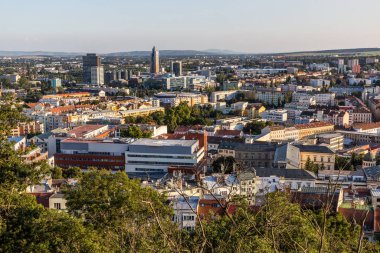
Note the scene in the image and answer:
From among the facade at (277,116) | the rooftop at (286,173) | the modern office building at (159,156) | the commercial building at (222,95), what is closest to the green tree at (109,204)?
the rooftop at (286,173)

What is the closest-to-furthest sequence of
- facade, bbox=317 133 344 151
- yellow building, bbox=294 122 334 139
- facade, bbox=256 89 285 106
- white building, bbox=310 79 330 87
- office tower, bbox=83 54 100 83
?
facade, bbox=317 133 344 151
yellow building, bbox=294 122 334 139
facade, bbox=256 89 285 106
white building, bbox=310 79 330 87
office tower, bbox=83 54 100 83

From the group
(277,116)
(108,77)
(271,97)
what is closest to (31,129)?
(277,116)

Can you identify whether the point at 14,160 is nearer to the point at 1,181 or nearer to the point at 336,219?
the point at 1,181

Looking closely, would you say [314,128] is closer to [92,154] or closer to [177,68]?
[92,154]

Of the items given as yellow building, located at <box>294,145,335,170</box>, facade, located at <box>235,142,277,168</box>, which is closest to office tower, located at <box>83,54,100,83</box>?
facade, located at <box>235,142,277,168</box>

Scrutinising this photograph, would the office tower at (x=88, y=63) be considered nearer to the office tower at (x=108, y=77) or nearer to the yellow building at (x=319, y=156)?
the office tower at (x=108, y=77)

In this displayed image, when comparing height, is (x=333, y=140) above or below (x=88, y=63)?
below

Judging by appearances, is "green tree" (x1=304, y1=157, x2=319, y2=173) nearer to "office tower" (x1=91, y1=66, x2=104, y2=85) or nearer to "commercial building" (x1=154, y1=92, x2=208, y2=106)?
"commercial building" (x1=154, y1=92, x2=208, y2=106)

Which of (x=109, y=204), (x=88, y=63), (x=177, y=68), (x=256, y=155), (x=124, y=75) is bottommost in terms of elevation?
(x=256, y=155)

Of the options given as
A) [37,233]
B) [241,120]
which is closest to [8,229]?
[37,233]
